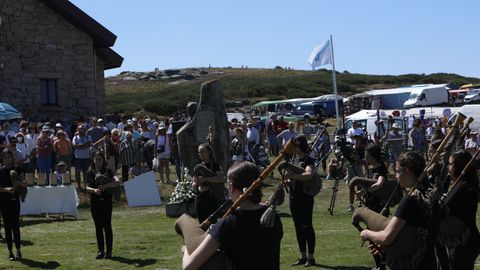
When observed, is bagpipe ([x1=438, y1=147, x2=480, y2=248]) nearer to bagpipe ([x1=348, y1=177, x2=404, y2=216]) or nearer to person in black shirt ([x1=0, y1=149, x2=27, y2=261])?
bagpipe ([x1=348, y1=177, x2=404, y2=216])

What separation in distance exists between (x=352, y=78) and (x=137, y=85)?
2560cm

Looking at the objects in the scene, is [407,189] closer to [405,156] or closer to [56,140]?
[405,156]

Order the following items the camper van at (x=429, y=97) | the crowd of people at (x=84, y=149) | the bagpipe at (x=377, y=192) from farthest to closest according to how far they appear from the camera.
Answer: the camper van at (x=429, y=97) → the crowd of people at (x=84, y=149) → the bagpipe at (x=377, y=192)

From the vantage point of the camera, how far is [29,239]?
1416 centimetres

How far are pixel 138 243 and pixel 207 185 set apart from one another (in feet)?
10.4

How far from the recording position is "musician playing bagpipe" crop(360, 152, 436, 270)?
5.88 metres

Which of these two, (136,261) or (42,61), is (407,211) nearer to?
(136,261)

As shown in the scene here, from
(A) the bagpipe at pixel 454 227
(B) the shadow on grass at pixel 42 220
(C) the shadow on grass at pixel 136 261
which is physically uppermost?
(A) the bagpipe at pixel 454 227

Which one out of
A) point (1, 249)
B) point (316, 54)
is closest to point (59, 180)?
point (1, 249)

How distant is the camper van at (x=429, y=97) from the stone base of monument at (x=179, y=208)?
48093 millimetres

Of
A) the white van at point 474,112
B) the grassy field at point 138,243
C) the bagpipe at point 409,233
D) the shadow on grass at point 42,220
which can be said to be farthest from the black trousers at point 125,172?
the white van at point 474,112

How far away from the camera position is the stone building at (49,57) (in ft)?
92.2

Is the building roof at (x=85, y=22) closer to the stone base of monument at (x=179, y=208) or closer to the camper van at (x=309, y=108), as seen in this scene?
the stone base of monument at (x=179, y=208)

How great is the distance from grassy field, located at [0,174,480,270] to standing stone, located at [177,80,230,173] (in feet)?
4.94
